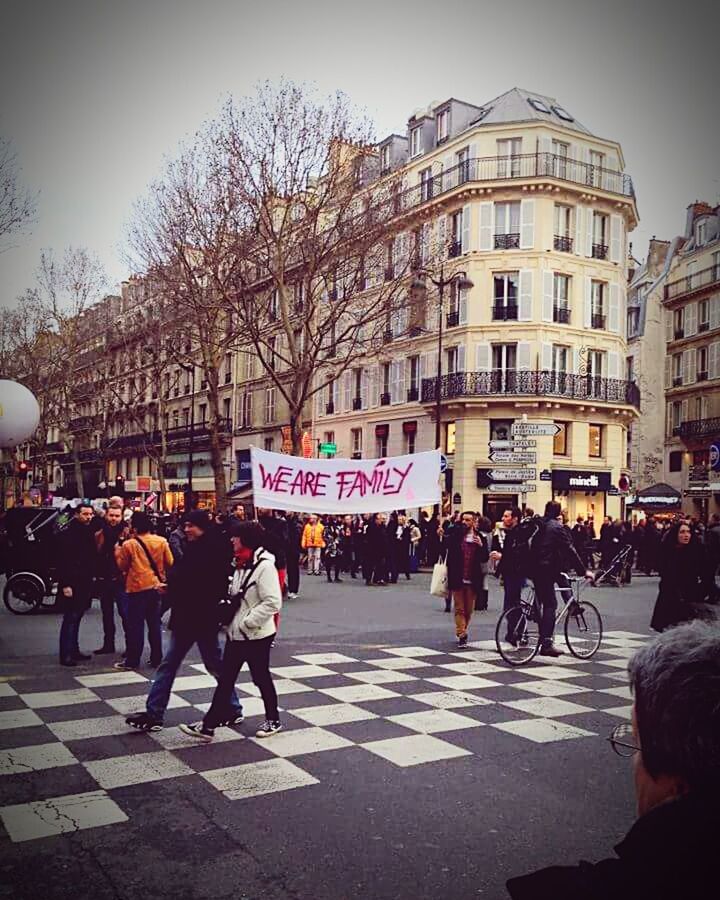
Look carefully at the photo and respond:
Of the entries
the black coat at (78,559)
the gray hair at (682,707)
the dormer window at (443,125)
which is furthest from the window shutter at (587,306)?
the gray hair at (682,707)

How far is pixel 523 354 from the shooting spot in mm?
37719

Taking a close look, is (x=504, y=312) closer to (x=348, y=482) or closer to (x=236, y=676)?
(x=348, y=482)

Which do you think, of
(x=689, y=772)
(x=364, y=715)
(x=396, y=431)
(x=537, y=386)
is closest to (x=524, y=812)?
(x=364, y=715)

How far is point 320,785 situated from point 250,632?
4.73 ft

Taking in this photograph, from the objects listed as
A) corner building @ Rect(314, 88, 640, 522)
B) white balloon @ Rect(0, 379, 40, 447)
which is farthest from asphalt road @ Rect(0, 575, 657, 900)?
corner building @ Rect(314, 88, 640, 522)

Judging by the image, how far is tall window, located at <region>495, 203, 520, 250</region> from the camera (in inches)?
1513

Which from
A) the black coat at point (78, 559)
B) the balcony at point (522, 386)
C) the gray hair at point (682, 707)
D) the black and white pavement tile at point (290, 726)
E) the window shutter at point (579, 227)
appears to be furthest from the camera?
the window shutter at point (579, 227)

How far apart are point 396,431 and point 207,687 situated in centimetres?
3301

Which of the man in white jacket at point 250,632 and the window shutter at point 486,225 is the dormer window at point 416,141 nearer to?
the window shutter at point 486,225

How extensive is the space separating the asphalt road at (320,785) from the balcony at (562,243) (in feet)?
105

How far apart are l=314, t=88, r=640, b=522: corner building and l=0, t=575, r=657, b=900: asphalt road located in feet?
93.8

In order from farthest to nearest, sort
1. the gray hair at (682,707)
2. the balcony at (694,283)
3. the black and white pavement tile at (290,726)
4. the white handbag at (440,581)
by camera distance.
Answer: the balcony at (694,283) < the white handbag at (440,581) < the black and white pavement tile at (290,726) < the gray hair at (682,707)

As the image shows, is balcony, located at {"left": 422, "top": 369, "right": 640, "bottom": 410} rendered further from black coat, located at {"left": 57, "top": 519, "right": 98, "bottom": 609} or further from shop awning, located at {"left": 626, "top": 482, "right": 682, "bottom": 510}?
black coat, located at {"left": 57, "top": 519, "right": 98, "bottom": 609}

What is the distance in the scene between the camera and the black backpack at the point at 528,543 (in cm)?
1036
